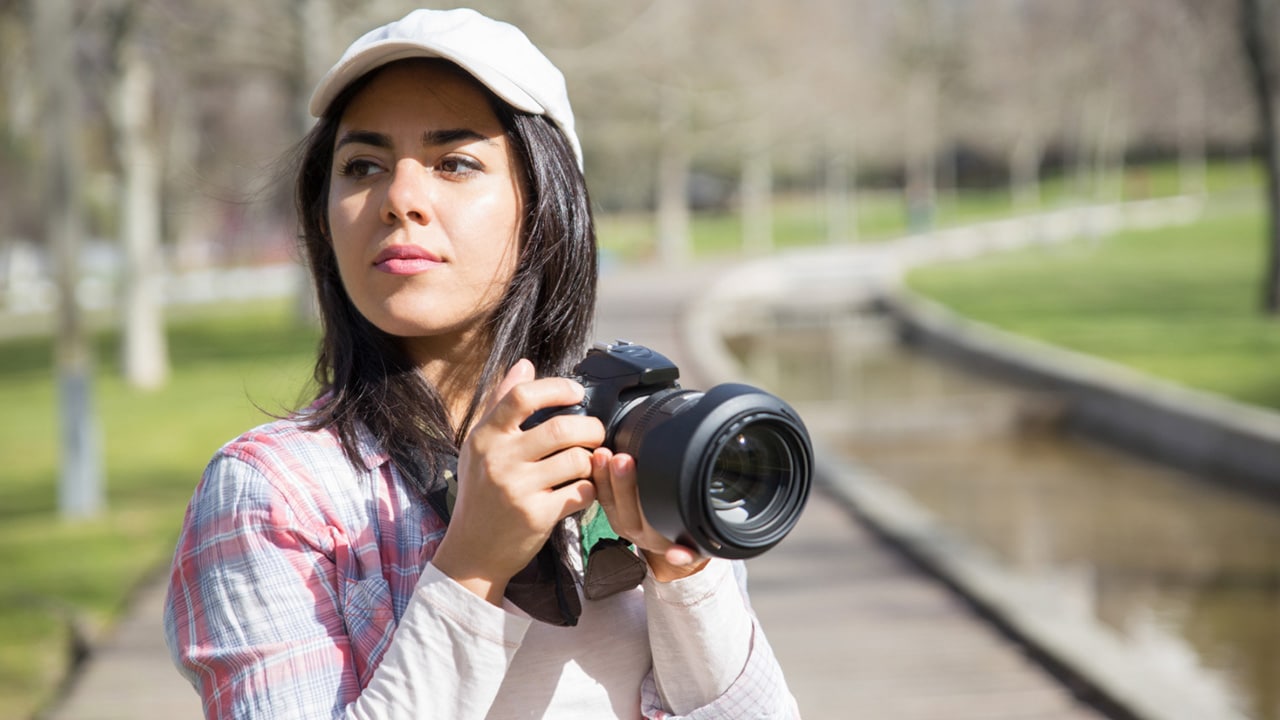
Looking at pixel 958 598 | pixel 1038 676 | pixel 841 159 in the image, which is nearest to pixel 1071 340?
pixel 958 598

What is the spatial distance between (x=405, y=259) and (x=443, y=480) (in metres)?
0.23

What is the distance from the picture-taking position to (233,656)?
128 centimetres

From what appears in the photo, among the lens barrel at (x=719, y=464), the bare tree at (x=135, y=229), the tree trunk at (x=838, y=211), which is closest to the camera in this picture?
the lens barrel at (x=719, y=464)

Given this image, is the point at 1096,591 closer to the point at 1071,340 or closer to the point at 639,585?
the point at 639,585

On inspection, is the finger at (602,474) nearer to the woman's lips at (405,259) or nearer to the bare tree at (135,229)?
the woman's lips at (405,259)

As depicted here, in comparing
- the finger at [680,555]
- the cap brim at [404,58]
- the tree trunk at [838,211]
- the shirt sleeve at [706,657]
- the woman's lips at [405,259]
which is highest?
the cap brim at [404,58]

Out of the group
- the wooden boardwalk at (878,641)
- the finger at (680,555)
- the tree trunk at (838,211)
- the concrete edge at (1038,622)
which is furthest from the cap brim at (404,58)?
the tree trunk at (838,211)

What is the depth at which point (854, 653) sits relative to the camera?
15.2 feet

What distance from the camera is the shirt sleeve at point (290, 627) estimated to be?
126 cm

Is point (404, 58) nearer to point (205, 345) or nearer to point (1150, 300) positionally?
point (205, 345)

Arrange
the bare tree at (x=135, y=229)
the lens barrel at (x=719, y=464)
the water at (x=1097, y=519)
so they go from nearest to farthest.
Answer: the lens barrel at (x=719, y=464) → the water at (x=1097, y=519) → the bare tree at (x=135, y=229)

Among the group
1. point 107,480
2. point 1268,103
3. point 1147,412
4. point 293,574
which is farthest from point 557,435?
point 1268,103

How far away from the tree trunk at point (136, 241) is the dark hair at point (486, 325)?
12.6 metres

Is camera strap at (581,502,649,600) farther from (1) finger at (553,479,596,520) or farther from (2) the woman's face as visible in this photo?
(2) the woman's face
